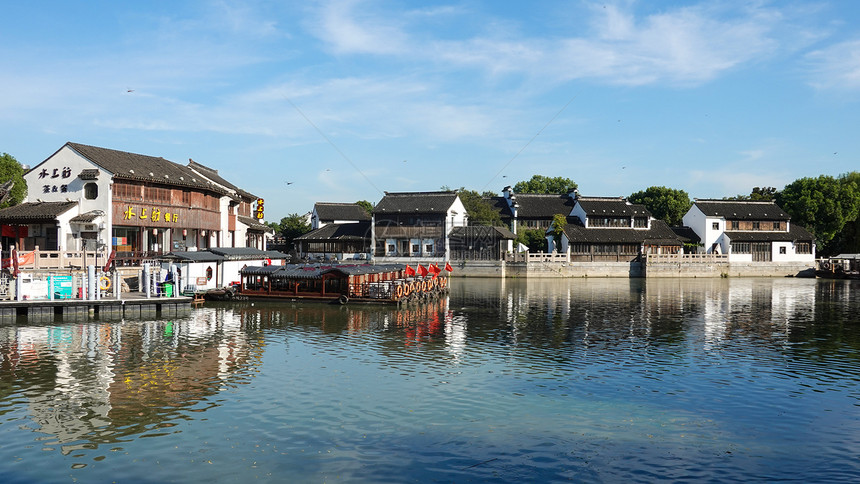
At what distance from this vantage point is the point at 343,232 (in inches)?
3967

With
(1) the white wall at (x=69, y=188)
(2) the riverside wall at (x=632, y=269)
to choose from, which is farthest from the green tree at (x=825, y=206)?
(1) the white wall at (x=69, y=188)

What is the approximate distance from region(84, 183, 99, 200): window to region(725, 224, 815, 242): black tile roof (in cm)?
8713

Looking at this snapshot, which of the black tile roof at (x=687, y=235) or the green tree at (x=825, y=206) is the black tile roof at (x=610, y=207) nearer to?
the black tile roof at (x=687, y=235)

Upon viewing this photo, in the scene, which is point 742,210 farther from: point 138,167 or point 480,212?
point 138,167

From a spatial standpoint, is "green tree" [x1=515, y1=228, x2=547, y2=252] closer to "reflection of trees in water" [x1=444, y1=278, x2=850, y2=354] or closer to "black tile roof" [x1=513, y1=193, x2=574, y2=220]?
"black tile roof" [x1=513, y1=193, x2=574, y2=220]

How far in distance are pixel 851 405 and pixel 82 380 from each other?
2709 cm

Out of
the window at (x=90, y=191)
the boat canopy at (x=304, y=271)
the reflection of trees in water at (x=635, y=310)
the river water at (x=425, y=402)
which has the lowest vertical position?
the river water at (x=425, y=402)

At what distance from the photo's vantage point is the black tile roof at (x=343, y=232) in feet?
325

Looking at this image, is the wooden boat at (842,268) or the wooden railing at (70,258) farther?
the wooden boat at (842,268)

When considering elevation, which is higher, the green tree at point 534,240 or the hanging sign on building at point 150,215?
the hanging sign on building at point 150,215

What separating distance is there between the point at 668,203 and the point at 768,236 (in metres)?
20.3

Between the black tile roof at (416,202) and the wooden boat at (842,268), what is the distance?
186 feet

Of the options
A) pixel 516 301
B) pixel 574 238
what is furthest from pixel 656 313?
pixel 574 238

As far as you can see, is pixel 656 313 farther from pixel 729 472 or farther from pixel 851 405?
pixel 729 472
